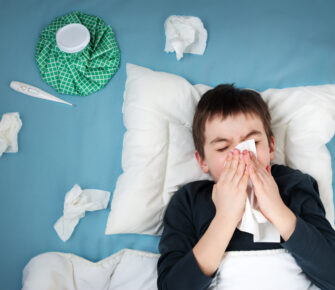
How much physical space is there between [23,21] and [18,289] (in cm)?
102

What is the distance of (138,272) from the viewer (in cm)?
113

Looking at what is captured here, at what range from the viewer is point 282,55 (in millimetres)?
1443

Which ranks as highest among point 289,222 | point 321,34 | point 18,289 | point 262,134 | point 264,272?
point 321,34

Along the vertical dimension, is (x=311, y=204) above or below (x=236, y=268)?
above

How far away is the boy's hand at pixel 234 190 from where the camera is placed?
943mm

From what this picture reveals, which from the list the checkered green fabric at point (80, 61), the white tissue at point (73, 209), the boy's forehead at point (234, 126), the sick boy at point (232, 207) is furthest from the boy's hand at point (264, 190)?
the checkered green fabric at point (80, 61)

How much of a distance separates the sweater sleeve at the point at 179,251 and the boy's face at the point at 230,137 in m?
0.15

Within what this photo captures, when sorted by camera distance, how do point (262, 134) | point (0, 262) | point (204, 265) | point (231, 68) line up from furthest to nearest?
point (231, 68) → point (0, 262) → point (262, 134) → point (204, 265)

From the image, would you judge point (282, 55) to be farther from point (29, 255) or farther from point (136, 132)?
point (29, 255)

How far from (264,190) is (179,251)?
0.29 metres

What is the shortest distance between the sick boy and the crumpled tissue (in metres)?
0.62

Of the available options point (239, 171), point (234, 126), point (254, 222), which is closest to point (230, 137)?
point (234, 126)

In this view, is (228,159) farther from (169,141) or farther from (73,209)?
(73,209)

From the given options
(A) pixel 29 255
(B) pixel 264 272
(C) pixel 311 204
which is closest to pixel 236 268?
(B) pixel 264 272
